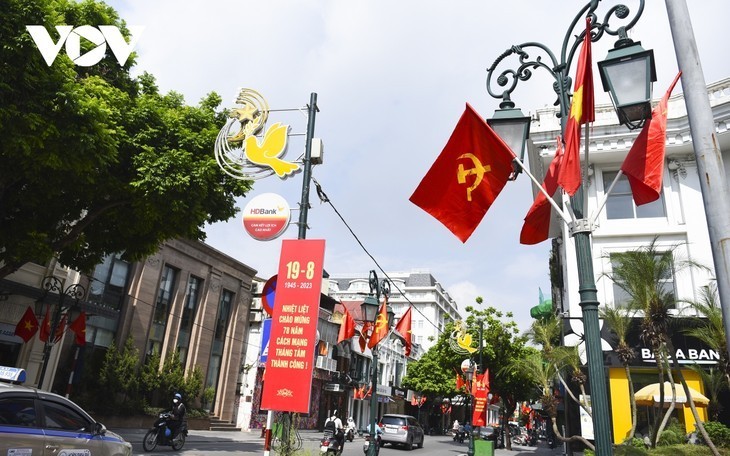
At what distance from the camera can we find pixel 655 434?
1261 cm

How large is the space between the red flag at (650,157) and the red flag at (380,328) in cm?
966

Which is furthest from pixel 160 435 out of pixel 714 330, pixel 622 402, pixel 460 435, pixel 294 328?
pixel 460 435

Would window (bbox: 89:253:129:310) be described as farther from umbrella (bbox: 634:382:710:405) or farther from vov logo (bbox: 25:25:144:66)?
umbrella (bbox: 634:382:710:405)

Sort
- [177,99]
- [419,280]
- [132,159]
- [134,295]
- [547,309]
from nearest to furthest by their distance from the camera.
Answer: [132,159] → [177,99] → [134,295] → [547,309] → [419,280]

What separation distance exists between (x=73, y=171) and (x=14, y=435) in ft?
19.8

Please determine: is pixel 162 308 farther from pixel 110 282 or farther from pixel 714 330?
pixel 714 330

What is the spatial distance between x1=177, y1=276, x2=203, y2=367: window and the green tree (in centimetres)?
1294

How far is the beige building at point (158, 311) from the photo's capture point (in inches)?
667

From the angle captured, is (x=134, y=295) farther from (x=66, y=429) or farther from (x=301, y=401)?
(x=301, y=401)

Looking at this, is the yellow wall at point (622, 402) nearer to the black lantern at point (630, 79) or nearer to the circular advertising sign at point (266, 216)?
the circular advertising sign at point (266, 216)

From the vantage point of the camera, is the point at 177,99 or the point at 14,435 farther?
the point at 177,99

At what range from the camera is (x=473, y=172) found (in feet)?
20.1

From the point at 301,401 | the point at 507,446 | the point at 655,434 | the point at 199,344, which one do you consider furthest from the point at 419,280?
the point at 301,401

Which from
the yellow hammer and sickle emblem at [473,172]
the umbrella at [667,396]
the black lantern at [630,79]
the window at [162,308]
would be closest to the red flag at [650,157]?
the black lantern at [630,79]
